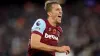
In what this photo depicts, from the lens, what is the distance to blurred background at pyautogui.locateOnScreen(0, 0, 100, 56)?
A: 1091cm

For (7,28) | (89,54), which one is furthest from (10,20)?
(89,54)

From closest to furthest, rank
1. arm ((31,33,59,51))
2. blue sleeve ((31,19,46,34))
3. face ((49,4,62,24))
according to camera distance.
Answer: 1. arm ((31,33,59,51))
2. blue sleeve ((31,19,46,34))
3. face ((49,4,62,24))

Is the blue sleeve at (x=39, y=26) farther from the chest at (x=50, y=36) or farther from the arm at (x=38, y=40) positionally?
the chest at (x=50, y=36)

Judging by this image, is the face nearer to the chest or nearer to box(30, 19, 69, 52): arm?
the chest

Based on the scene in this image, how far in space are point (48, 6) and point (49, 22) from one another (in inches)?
8.6

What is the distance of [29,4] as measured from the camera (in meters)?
13.3

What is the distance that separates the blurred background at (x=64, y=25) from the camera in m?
10.9

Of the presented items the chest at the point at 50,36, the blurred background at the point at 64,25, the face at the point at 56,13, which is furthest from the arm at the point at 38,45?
the blurred background at the point at 64,25

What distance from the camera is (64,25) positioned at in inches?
463

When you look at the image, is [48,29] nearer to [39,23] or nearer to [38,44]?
[39,23]

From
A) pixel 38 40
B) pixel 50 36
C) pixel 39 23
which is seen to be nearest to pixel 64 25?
pixel 50 36

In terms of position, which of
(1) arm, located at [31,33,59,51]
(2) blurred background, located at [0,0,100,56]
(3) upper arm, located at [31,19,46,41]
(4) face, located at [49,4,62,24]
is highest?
(4) face, located at [49,4,62,24]

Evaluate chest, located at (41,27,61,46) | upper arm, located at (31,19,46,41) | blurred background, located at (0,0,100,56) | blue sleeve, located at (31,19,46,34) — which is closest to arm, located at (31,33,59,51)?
upper arm, located at (31,19,46,41)

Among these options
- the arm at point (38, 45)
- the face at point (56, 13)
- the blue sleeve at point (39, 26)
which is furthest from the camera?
the face at point (56, 13)
